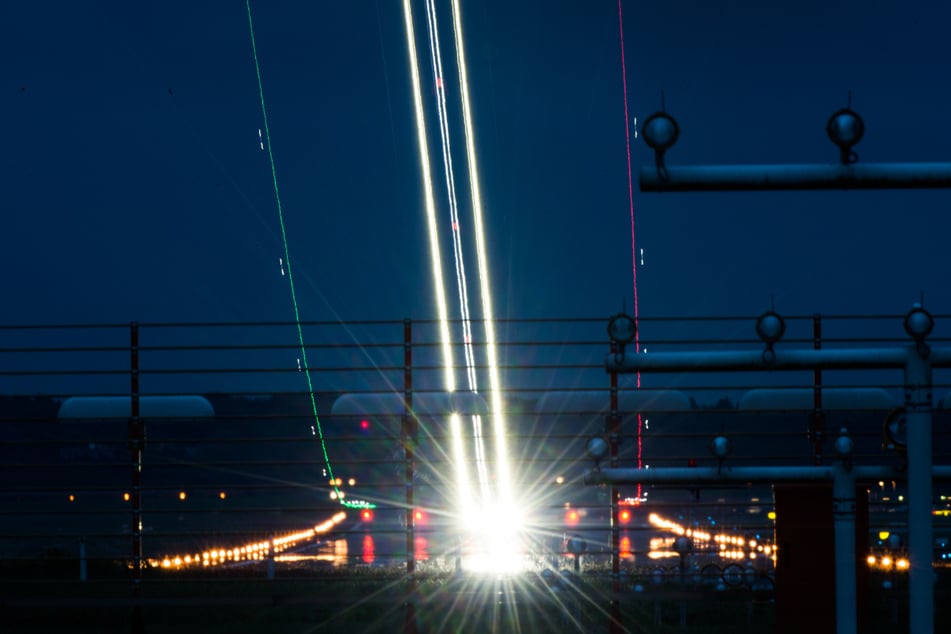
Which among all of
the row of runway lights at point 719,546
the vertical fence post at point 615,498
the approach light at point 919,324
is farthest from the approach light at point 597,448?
the approach light at point 919,324

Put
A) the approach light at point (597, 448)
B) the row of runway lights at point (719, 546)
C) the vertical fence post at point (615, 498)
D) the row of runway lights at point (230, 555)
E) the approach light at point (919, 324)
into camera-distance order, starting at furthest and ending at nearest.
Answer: the row of runway lights at point (230, 555) < the row of runway lights at point (719, 546) < the vertical fence post at point (615, 498) < the approach light at point (597, 448) < the approach light at point (919, 324)

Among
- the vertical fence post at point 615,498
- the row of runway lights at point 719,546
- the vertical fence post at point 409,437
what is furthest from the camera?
the row of runway lights at point 719,546

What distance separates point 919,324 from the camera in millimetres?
7770

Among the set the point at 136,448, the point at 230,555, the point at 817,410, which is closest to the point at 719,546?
the point at 230,555

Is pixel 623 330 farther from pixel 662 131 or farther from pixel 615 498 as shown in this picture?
pixel 615 498

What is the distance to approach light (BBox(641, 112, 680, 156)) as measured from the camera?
6.93 m

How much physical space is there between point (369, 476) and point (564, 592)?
73.8 metres

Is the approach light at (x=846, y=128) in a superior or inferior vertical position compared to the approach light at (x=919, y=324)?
superior

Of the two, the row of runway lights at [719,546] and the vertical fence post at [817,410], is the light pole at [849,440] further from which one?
the vertical fence post at [817,410]

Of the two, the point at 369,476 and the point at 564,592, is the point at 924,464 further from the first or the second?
the point at 369,476

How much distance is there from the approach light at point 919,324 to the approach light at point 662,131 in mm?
2090

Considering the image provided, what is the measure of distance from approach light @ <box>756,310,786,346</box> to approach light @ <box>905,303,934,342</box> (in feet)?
2.53

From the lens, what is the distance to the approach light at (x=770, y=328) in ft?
25.8

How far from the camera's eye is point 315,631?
11.1 m
